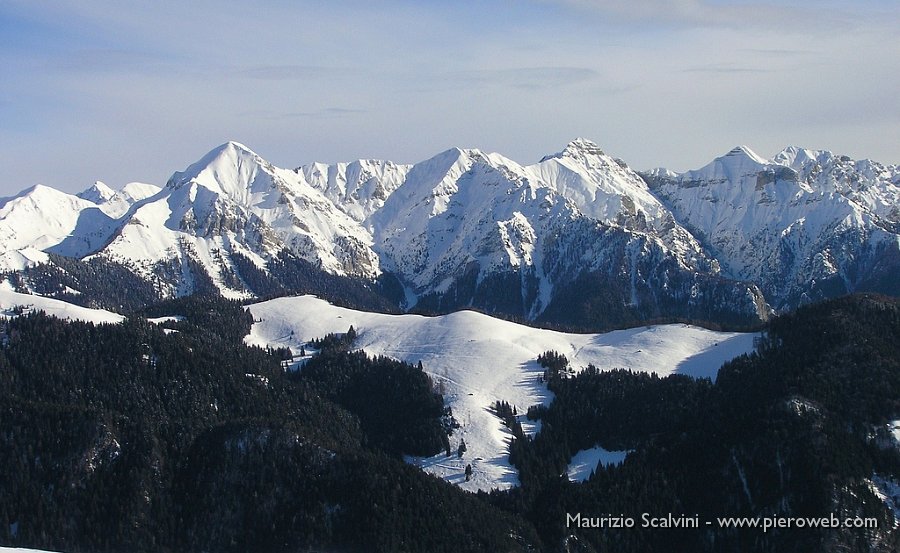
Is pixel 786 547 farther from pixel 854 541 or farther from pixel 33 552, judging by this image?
pixel 33 552

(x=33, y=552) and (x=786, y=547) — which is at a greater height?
(x=33, y=552)

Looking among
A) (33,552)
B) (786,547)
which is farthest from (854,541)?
(33,552)

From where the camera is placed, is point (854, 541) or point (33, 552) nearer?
point (33, 552)

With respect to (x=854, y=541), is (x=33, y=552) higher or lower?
higher

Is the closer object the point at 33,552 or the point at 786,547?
the point at 33,552
